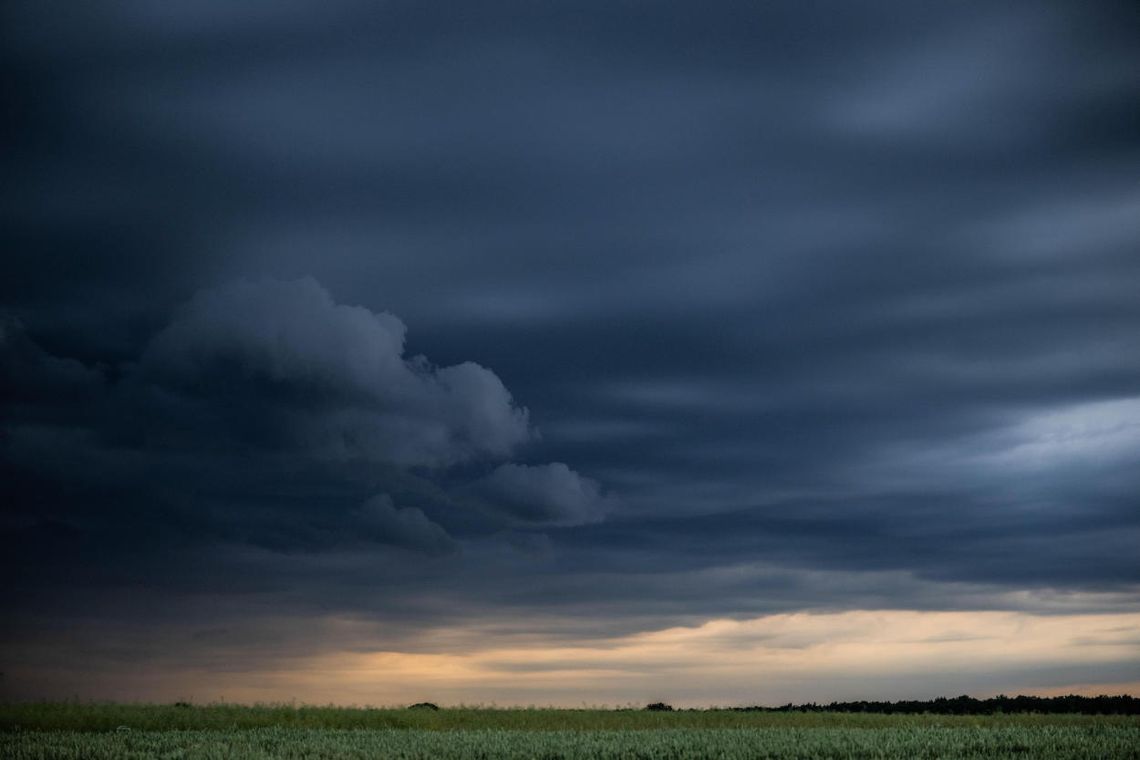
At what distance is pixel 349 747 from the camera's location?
4484 centimetres

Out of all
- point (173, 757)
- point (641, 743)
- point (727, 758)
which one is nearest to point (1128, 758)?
point (727, 758)

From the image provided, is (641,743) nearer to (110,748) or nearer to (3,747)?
(110,748)

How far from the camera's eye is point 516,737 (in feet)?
165

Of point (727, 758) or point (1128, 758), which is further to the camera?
point (727, 758)

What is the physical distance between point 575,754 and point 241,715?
34.5m

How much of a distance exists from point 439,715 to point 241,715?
44.9ft

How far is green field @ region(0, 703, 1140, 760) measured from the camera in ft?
133

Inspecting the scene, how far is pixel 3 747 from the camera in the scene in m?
43.8

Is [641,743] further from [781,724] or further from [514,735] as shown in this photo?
[781,724]

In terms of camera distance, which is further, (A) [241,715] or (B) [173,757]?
(A) [241,715]

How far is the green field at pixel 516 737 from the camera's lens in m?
40.7

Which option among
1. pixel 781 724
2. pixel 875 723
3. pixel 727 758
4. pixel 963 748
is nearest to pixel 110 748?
pixel 727 758

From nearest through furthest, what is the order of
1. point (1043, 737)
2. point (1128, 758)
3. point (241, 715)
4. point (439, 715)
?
point (1128, 758) → point (1043, 737) → point (241, 715) → point (439, 715)

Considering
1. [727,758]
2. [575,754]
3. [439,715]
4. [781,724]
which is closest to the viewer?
[727,758]
